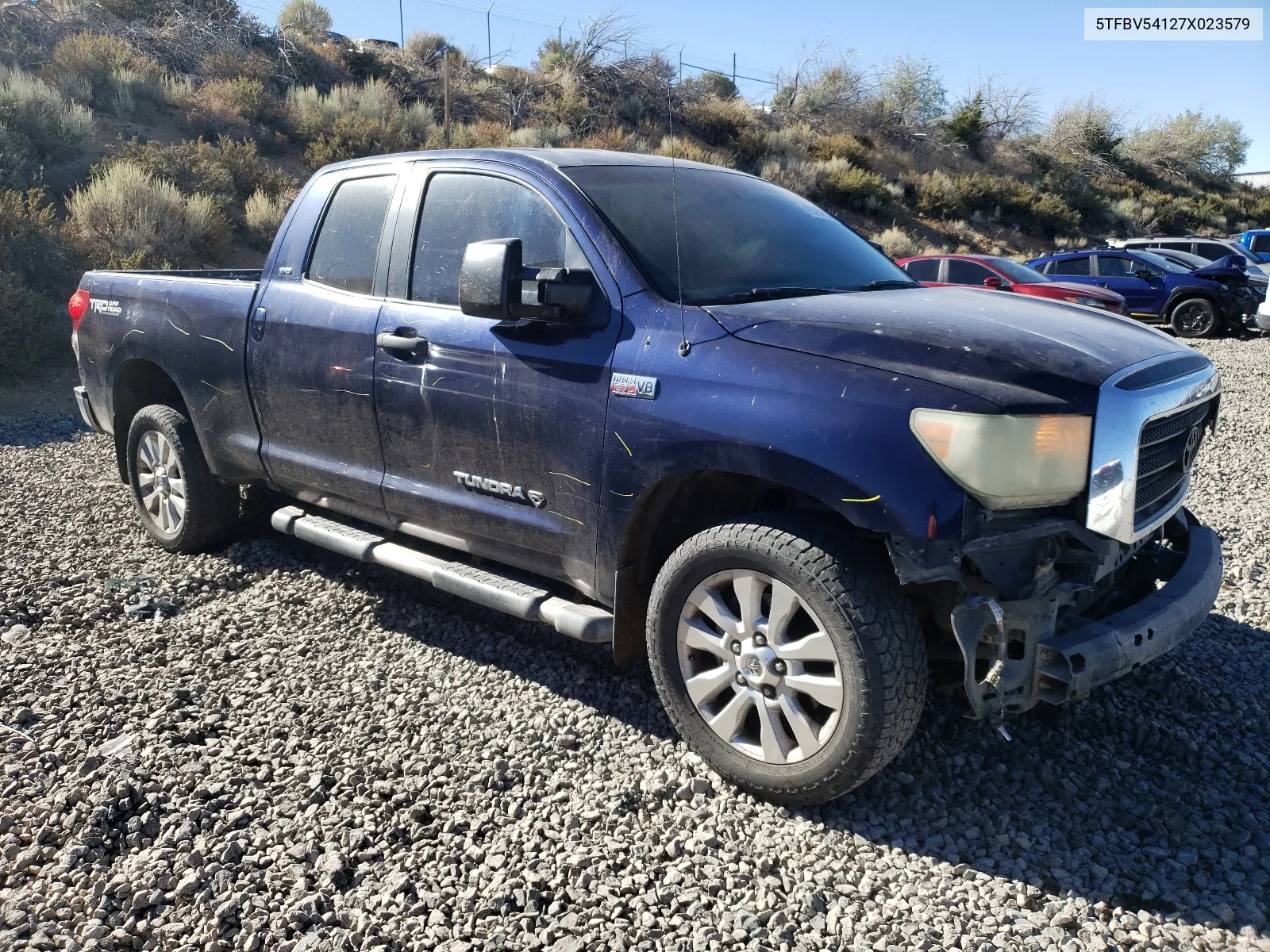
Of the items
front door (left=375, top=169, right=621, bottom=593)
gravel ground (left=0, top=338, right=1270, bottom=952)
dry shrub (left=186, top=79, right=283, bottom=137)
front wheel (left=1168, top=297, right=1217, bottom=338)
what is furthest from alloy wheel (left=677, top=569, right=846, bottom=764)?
dry shrub (left=186, top=79, right=283, bottom=137)

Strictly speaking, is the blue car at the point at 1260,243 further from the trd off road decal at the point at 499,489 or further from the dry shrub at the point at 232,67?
the trd off road decal at the point at 499,489

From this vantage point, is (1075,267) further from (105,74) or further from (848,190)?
(105,74)

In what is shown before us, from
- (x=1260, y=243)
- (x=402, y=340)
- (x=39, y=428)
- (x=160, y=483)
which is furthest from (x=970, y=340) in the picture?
(x=1260, y=243)

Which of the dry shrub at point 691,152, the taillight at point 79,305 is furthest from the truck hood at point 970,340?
the dry shrub at point 691,152

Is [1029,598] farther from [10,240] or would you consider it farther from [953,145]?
[953,145]

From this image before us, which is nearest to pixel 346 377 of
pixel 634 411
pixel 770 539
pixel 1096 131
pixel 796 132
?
pixel 634 411

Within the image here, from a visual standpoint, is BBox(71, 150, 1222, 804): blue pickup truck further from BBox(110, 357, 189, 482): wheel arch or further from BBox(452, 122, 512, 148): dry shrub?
BBox(452, 122, 512, 148): dry shrub

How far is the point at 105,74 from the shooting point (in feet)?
62.2

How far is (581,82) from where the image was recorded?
90.0 ft

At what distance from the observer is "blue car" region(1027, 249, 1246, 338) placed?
50.6ft

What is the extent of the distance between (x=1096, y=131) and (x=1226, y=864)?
45208mm

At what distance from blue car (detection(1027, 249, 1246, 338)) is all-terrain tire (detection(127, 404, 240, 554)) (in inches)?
583

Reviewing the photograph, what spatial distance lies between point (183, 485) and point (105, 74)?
59.0 ft

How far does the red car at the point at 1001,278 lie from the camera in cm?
1402
